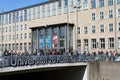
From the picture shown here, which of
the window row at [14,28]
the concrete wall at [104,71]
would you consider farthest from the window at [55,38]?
the concrete wall at [104,71]

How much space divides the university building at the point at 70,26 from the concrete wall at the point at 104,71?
14.1 meters

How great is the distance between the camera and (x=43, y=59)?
32969mm

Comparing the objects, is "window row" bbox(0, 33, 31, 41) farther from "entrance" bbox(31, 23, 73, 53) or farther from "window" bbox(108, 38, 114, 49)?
"window" bbox(108, 38, 114, 49)

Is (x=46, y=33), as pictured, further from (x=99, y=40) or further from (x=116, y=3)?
(x=116, y=3)

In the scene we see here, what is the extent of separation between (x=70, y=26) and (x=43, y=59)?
34260 mm

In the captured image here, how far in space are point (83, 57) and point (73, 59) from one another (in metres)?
2.02

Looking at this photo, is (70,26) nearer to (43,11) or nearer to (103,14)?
(103,14)

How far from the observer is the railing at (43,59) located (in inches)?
1102

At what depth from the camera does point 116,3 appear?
195 feet

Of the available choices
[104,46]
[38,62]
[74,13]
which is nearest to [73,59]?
[38,62]

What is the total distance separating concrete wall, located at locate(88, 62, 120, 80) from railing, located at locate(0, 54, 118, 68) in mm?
1291

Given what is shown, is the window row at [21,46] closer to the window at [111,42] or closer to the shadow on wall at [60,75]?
the window at [111,42]

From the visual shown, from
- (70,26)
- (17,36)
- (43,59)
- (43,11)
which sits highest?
(43,11)

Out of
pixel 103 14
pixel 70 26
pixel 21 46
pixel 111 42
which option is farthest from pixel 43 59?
pixel 21 46
